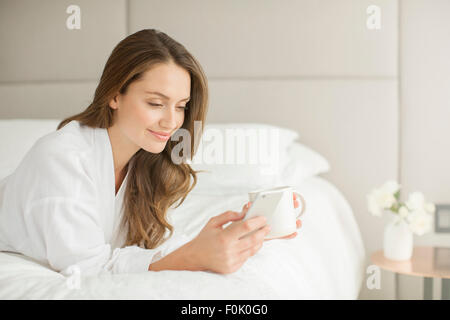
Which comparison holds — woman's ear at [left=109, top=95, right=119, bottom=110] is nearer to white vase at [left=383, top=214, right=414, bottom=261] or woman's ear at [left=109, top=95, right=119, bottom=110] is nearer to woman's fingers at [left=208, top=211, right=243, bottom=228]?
woman's fingers at [left=208, top=211, right=243, bottom=228]

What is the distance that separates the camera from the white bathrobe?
0.86 m

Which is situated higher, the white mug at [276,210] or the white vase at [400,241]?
the white mug at [276,210]

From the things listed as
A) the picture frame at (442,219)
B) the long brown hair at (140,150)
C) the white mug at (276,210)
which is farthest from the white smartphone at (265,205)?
the picture frame at (442,219)

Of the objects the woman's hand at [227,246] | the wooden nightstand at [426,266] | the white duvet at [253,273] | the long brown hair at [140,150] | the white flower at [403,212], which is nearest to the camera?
the white duvet at [253,273]

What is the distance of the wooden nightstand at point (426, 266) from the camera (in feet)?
5.14

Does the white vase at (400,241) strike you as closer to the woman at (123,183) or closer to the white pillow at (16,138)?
the woman at (123,183)

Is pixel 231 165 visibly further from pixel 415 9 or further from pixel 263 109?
pixel 415 9

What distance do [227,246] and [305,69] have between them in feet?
4.77

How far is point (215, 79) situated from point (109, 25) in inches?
23.2

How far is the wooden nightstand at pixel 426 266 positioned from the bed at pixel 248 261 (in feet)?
0.36

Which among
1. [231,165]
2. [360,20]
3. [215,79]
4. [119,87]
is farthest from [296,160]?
[119,87]

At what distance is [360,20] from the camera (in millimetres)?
2033

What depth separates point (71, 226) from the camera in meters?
0.86
